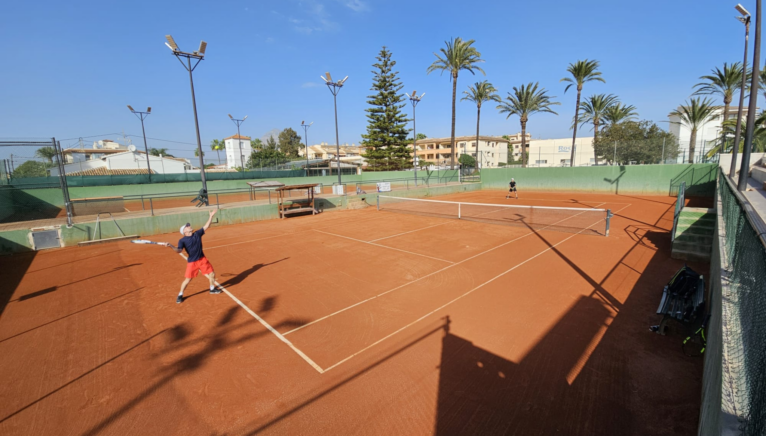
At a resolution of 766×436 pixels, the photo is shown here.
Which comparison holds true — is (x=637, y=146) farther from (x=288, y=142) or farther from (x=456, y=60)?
(x=288, y=142)

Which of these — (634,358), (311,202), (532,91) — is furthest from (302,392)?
(532,91)

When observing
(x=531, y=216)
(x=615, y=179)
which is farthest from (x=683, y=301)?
(x=615, y=179)

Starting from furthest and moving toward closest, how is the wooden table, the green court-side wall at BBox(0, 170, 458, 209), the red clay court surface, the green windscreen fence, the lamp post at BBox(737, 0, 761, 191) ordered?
1. the green court-side wall at BBox(0, 170, 458, 209)
2. the wooden table
3. the lamp post at BBox(737, 0, 761, 191)
4. the red clay court surface
5. the green windscreen fence

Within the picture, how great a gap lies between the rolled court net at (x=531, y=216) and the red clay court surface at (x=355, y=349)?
425 centimetres

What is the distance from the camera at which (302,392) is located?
4.58 metres

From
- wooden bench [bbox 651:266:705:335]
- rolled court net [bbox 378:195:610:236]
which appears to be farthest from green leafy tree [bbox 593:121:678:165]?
wooden bench [bbox 651:266:705:335]

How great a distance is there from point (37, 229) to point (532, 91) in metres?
43.7

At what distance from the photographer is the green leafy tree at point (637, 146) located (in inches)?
1105

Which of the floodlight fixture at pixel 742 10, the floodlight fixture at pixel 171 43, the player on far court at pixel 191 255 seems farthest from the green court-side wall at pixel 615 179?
the player on far court at pixel 191 255

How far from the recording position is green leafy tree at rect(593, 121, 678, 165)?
2806cm

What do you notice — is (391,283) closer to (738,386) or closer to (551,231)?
(738,386)

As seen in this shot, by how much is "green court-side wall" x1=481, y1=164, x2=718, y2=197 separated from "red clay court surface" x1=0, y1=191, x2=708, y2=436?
22111 mm

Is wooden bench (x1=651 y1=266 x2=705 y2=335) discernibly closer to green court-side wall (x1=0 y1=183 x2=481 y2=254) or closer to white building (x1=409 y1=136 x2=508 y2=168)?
green court-side wall (x1=0 y1=183 x2=481 y2=254)

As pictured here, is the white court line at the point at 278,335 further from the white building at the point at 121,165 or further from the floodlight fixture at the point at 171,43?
the white building at the point at 121,165
